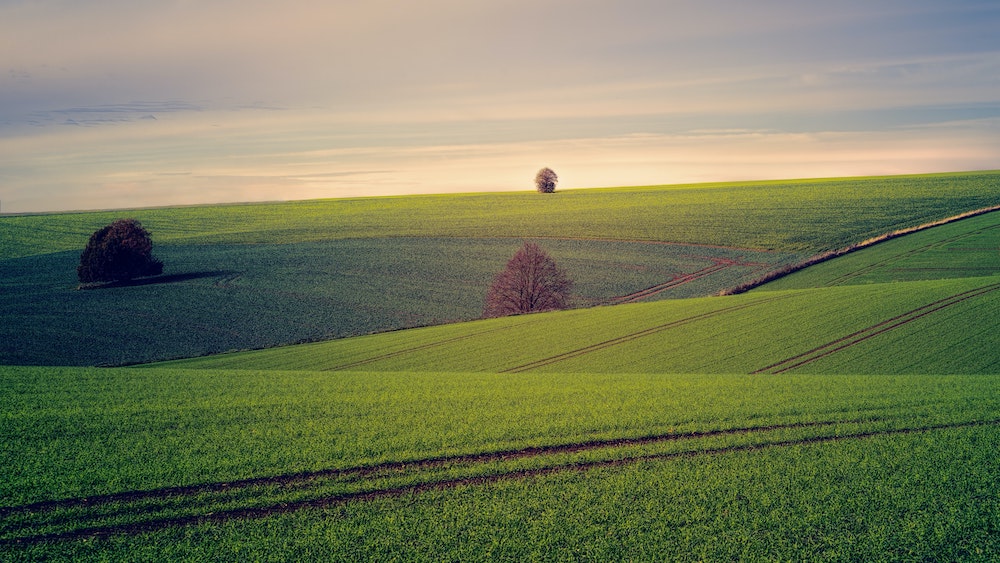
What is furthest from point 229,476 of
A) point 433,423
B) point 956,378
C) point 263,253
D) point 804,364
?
point 263,253

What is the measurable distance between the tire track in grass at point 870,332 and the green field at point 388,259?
16.3 meters

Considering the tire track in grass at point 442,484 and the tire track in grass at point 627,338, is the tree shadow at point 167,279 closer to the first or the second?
the tire track in grass at point 627,338

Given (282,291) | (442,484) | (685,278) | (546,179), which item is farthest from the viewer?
(546,179)

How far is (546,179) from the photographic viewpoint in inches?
5157

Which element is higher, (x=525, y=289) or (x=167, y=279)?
(x=167, y=279)

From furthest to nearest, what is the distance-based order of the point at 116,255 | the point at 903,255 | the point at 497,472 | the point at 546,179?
1. the point at 546,179
2. the point at 116,255
3. the point at 903,255
4. the point at 497,472

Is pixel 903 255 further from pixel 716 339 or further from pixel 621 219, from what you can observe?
pixel 621 219

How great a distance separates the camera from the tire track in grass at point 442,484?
8.22 m

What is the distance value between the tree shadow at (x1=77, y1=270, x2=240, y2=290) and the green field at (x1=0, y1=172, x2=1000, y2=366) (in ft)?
1.80

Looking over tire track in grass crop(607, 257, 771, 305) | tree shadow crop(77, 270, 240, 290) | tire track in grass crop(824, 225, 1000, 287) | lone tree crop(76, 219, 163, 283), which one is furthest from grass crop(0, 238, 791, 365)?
tire track in grass crop(824, 225, 1000, 287)

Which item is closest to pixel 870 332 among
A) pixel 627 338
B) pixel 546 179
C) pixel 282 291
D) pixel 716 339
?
pixel 716 339

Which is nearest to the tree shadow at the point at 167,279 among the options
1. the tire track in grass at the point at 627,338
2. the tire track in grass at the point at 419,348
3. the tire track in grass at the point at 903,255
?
the tire track in grass at the point at 419,348

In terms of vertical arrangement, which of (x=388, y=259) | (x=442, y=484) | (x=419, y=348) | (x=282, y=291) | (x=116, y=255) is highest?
(x=116, y=255)

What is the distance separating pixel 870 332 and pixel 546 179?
109 metres
